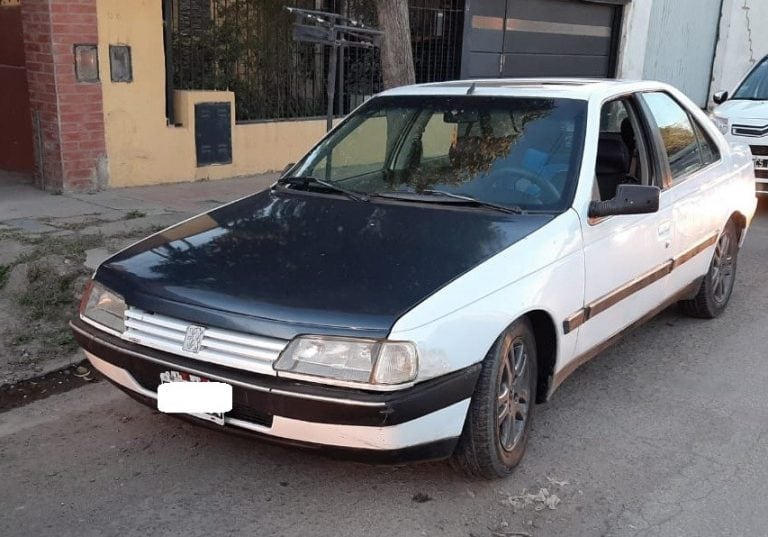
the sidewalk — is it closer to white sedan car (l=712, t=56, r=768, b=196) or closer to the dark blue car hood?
the dark blue car hood

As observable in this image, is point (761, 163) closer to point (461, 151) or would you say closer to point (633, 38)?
point (461, 151)

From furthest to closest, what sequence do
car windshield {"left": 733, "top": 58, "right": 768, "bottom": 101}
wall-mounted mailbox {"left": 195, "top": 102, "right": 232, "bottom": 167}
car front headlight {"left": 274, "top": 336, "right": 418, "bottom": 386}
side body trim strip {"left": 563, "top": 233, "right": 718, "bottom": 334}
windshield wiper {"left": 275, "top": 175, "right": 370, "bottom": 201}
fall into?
car windshield {"left": 733, "top": 58, "right": 768, "bottom": 101}
wall-mounted mailbox {"left": 195, "top": 102, "right": 232, "bottom": 167}
windshield wiper {"left": 275, "top": 175, "right": 370, "bottom": 201}
side body trim strip {"left": 563, "top": 233, "right": 718, "bottom": 334}
car front headlight {"left": 274, "top": 336, "right": 418, "bottom": 386}

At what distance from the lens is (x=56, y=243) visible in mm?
6246

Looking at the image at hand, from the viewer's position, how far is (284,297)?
3117 millimetres

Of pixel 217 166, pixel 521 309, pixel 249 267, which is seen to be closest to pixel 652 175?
pixel 521 309

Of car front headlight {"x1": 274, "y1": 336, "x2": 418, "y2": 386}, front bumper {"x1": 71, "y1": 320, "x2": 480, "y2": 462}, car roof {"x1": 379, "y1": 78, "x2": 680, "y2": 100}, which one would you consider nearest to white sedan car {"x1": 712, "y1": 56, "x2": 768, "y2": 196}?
car roof {"x1": 379, "y1": 78, "x2": 680, "y2": 100}

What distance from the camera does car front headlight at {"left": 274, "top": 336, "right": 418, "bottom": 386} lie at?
2.95m

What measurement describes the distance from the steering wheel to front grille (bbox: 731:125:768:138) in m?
6.66

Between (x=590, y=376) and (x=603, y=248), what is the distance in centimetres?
110

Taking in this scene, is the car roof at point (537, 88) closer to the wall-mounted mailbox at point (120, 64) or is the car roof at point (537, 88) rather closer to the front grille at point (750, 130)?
the wall-mounted mailbox at point (120, 64)

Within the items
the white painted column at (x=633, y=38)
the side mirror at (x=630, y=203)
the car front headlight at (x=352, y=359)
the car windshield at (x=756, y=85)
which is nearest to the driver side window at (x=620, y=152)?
the side mirror at (x=630, y=203)

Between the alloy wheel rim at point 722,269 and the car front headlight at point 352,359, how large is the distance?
11.5ft

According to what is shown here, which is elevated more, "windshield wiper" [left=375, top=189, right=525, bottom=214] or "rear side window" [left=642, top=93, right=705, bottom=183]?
"rear side window" [left=642, top=93, right=705, bottom=183]

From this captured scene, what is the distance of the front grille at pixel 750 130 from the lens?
9.58 m
